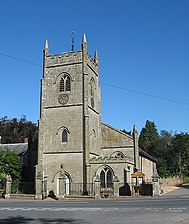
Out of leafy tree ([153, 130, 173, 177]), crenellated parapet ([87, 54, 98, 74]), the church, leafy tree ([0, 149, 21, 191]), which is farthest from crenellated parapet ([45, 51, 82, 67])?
leafy tree ([153, 130, 173, 177])

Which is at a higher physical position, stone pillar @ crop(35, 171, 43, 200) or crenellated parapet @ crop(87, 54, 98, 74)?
crenellated parapet @ crop(87, 54, 98, 74)

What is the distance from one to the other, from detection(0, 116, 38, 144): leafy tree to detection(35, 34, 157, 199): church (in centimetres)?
2865

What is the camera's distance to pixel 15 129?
68.1m

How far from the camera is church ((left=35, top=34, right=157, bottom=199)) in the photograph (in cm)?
3456

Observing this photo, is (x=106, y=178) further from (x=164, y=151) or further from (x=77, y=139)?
(x=164, y=151)

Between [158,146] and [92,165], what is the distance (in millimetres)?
58170

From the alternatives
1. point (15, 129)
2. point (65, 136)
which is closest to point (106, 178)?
point (65, 136)

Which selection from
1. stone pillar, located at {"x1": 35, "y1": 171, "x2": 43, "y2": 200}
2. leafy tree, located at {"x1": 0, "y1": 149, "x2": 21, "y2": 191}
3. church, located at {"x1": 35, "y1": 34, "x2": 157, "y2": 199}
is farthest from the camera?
leafy tree, located at {"x1": 0, "y1": 149, "x2": 21, "y2": 191}

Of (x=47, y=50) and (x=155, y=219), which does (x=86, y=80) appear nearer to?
(x=47, y=50)

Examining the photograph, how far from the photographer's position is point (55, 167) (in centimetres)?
3653

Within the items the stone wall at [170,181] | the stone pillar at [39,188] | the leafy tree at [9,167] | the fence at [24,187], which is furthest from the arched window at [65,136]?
the stone wall at [170,181]

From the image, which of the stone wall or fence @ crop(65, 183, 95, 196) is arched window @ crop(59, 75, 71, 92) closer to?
fence @ crop(65, 183, 95, 196)

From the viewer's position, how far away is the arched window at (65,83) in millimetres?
38875

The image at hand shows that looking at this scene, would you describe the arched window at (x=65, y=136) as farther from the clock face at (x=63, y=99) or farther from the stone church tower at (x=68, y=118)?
the clock face at (x=63, y=99)
